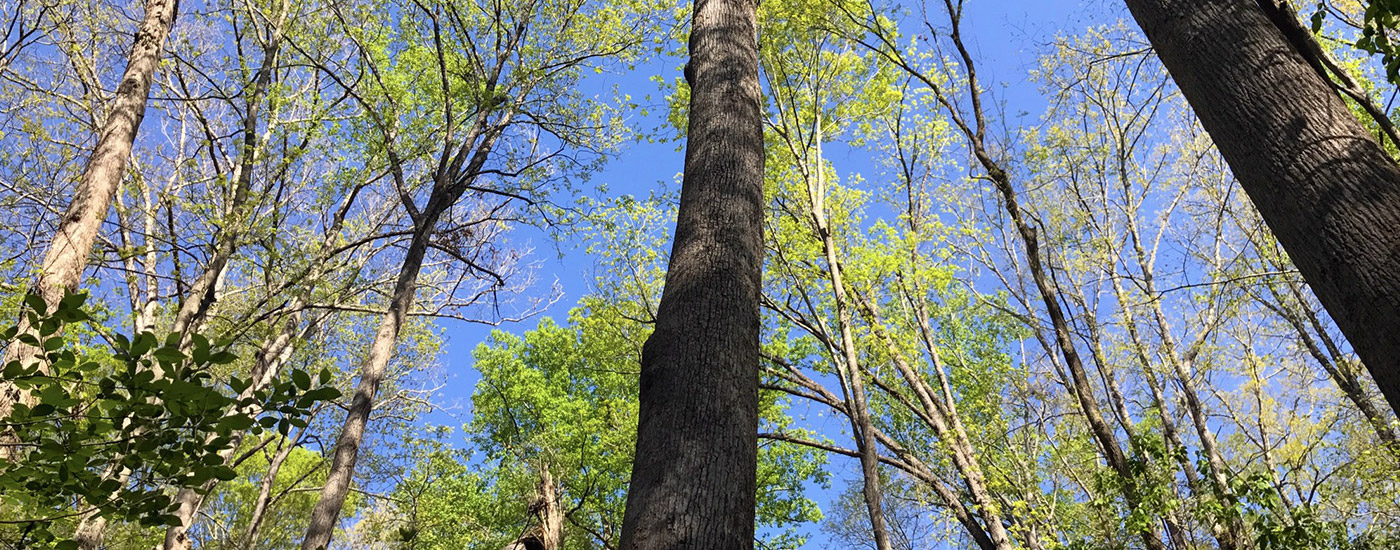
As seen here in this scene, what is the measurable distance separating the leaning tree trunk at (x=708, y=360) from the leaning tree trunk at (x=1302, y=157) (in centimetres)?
157

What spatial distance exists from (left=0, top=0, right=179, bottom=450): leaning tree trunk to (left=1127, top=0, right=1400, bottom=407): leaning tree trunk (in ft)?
20.7

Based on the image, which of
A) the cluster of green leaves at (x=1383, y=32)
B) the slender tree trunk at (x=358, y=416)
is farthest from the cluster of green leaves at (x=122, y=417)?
the cluster of green leaves at (x=1383, y=32)

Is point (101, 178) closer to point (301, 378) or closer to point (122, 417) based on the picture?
point (122, 417)

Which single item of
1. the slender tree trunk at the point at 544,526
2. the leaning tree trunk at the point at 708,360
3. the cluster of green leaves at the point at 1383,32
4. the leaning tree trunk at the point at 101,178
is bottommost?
the leaning tree trunk at the point at 708,360

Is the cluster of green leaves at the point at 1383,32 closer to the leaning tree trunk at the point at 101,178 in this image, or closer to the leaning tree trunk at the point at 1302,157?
the leaning tree trunk at the point at 1302,157

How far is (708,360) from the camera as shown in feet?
5.89

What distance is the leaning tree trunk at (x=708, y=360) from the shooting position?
1542 mm

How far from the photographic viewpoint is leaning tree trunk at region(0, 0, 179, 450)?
5418 millimetres

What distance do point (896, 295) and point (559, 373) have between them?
1158cm

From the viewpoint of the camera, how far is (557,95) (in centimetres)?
1111

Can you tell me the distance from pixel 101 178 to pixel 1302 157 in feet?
25.7

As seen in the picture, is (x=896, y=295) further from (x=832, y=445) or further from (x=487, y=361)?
(x=487, y=361)

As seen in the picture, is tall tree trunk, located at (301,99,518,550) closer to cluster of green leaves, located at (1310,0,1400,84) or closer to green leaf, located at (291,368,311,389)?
green leaf, located at (291,368,311,389)

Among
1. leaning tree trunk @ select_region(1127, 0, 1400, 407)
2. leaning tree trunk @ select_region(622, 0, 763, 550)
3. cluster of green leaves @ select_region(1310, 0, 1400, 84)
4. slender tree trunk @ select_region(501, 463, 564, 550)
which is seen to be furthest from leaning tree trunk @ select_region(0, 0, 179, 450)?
cluster of green leaves @ select_region(1310, 0, 1400, 84)
